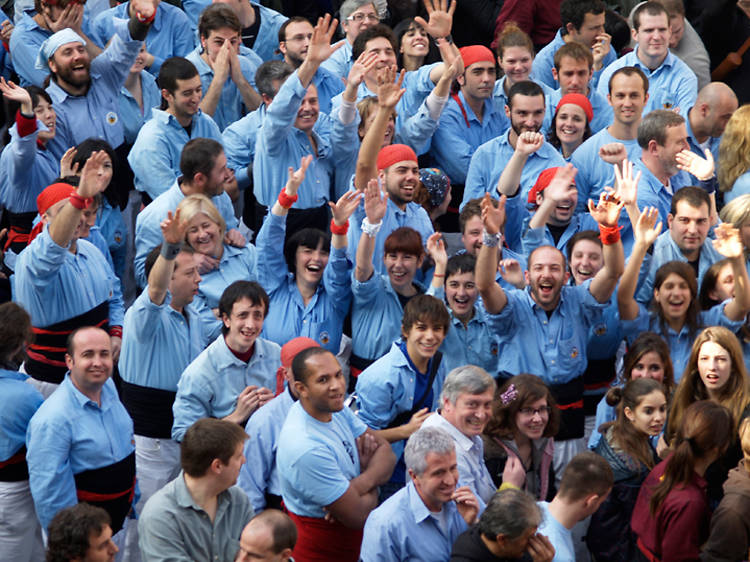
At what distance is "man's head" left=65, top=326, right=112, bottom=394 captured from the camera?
584cm

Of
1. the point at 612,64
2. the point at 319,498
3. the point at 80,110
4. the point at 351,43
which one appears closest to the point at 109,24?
the point at 80,110

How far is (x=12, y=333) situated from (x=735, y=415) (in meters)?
3.65

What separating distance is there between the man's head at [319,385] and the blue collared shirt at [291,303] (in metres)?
1.53

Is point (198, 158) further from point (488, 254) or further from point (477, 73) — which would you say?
point (477, 73)

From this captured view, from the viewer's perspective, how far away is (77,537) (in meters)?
4.65

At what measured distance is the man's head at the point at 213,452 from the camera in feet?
16.6

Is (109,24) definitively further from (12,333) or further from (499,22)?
(12,333)

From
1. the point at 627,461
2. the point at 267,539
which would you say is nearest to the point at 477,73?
the point at 627,461

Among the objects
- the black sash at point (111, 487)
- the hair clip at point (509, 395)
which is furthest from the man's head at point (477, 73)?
the black sash at point (111, 487)

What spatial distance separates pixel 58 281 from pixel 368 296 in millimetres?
1753

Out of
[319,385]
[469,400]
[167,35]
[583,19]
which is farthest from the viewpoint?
[167,35]

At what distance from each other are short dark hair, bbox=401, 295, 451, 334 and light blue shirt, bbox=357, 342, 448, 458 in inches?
6.8

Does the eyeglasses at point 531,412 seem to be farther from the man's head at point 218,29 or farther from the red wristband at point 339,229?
the man's head at point 218,29

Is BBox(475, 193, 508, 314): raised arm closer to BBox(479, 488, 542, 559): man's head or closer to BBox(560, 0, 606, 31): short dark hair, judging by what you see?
BBox(479, 488, 542, 559): man's head
